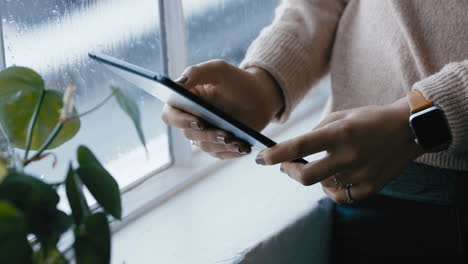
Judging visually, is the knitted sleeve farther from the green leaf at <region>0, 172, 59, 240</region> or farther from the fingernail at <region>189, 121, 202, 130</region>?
the green leaf at <region>0, 172, 59, 240</region>

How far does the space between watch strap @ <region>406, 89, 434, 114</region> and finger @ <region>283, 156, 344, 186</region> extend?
0.12m

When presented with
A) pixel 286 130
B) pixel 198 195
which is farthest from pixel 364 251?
pixel 286 130

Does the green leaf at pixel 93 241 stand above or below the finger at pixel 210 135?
above

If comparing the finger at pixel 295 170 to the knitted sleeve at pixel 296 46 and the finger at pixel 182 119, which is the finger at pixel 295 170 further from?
the knitted sleeve at pixel 296 46

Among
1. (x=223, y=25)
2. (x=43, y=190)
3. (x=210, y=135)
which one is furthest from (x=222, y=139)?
(x=223, y=25)

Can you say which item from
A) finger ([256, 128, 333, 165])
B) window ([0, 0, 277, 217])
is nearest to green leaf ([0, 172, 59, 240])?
finger ([256, 128, 333, 165])

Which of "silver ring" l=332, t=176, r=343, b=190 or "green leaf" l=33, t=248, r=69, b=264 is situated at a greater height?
"green leaf" l=33, t=248, r=69, b=264

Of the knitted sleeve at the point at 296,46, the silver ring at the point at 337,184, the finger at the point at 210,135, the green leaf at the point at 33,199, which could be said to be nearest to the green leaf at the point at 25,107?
the green leaf at the point at 33,199

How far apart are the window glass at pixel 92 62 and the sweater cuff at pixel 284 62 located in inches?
7.7

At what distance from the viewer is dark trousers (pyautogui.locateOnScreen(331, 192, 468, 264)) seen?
103 centimetres

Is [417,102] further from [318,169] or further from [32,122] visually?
[32,122]

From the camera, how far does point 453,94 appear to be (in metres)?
0.85

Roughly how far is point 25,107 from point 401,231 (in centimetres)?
66

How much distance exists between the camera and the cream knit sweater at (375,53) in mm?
873
